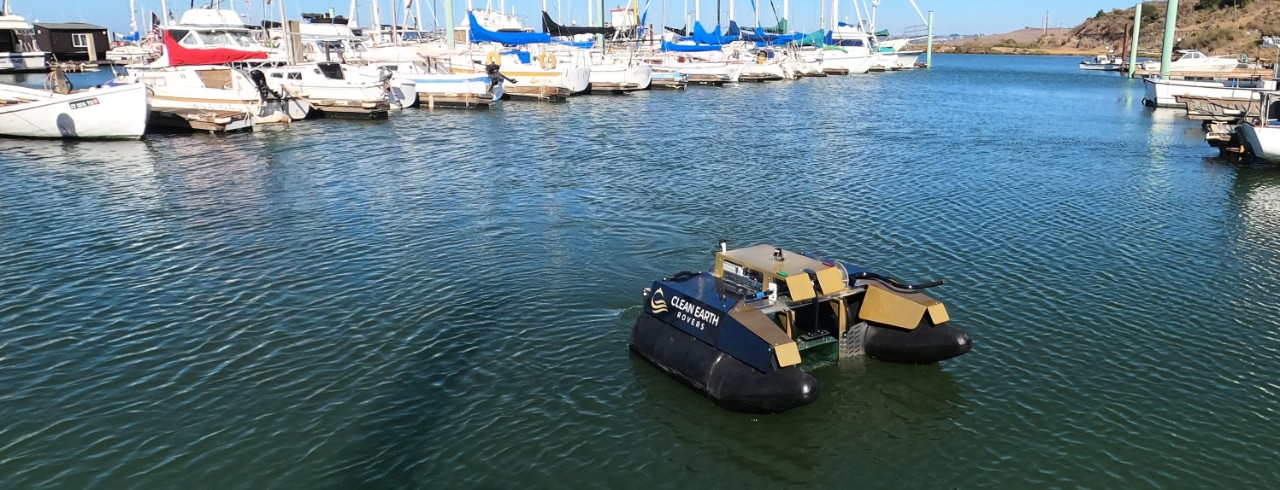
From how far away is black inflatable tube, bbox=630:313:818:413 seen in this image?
14.3 metres

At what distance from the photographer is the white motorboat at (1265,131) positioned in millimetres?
37906

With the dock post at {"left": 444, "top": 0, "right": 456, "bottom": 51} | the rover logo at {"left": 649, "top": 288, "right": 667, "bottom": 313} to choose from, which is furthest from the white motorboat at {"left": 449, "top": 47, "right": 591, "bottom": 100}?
the rover logo at {"left": 649, "top": 288, "right": 667, "bottom": 313}

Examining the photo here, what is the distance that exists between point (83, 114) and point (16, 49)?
244 ft

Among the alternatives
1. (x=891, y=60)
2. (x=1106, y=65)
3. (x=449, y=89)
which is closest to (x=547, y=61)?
(x=449, y=89)

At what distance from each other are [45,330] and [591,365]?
38.3 ft

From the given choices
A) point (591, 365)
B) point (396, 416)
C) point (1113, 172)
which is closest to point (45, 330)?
point (396, 416)

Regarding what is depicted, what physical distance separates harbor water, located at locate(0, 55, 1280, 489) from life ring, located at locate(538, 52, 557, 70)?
1449 inches

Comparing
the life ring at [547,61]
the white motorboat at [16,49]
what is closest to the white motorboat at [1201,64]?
the life ring at [547,61]

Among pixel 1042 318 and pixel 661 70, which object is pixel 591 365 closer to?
pixel 1042 318

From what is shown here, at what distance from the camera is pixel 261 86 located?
2092 inches

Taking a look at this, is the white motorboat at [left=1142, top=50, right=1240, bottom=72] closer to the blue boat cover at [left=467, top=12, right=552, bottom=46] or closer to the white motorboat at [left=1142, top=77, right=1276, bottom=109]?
the white motorboat at [left=1142, top=77, right=1276, bottom=109]

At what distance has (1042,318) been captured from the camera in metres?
19.7

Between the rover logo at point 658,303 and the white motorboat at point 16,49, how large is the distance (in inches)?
3964

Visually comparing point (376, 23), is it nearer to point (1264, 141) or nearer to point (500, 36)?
point (500, 36)
